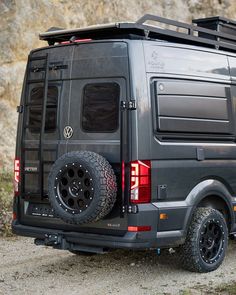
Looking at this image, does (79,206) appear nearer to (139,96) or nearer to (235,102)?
(139,96)

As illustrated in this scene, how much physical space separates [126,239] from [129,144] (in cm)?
99

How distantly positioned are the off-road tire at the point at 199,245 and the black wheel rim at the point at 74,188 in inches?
53.8

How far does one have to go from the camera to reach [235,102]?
7684 mm

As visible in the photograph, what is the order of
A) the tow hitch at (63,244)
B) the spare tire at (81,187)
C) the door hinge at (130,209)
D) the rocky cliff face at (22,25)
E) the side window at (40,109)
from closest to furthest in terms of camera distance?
the spare tire at (81,187) < the door hinge at (130,209) < the tow hitch at (63,244) < the side window at (40,109) < the rocky cliff face at (22,25)

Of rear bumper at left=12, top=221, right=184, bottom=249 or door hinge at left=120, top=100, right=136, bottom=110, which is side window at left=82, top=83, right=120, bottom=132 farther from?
rear bumper at left=12, top=221, right=184, bottom=249

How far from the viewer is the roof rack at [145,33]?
671 centimetres

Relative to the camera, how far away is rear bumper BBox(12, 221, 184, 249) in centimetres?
637

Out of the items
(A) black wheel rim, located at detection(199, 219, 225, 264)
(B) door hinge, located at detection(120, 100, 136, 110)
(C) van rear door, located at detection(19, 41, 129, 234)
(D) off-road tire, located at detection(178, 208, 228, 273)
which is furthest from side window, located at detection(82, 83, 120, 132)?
(A) black wheel rim, located at detection(199, 219, 225, 264)

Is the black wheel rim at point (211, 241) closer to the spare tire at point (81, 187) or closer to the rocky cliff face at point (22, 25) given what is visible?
the spare tire at point (81, 187)

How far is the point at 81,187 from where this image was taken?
21.0 ft

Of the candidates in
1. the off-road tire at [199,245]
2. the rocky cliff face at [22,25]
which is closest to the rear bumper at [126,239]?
the off-road tire at [199,245]

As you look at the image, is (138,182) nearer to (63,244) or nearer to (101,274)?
(63,244)

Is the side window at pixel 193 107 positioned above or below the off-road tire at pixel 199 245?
above

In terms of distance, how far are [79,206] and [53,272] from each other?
118cm
